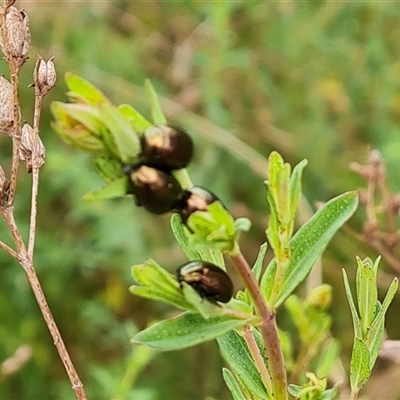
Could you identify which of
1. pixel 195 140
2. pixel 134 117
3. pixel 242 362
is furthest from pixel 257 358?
pixel 195 140

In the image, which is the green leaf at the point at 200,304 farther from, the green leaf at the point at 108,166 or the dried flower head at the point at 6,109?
the dried flower head at the point at 6,109

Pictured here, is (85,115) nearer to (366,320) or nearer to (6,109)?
(6,109)

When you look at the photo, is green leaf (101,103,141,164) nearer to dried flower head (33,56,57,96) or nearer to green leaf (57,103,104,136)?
green leaf (57,103,104,136)

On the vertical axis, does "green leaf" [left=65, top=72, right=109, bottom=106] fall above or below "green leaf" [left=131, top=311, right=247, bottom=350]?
above

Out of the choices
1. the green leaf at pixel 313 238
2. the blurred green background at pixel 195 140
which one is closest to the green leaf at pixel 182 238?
the green leaf at pixel 313 238

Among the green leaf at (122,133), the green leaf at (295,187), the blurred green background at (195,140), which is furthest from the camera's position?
the blurred green background at (195,140)

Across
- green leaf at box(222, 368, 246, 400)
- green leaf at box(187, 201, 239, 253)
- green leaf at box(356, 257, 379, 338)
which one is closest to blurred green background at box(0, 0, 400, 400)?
green leaf at box(222, 368, 246, 400)

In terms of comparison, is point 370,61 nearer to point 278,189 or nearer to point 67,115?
point 278,189
